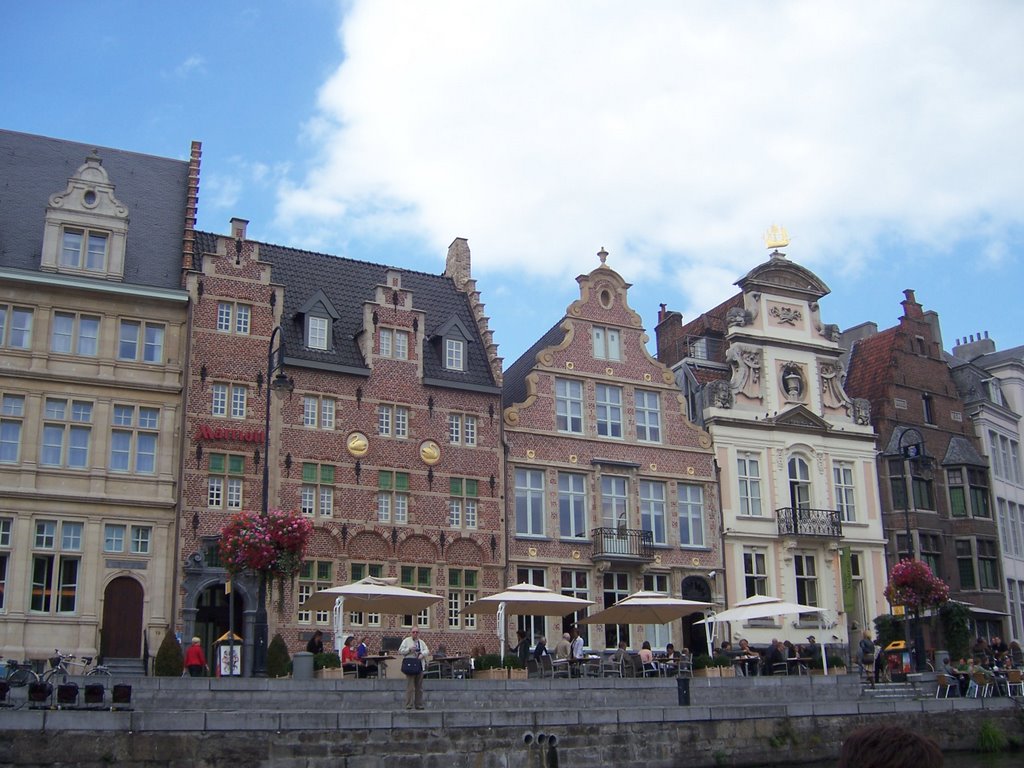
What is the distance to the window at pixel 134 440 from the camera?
101 ft

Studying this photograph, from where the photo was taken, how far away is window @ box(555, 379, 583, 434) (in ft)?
122

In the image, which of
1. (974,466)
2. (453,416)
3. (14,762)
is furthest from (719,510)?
(14,762)

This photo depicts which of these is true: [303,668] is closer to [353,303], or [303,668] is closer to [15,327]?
[15,327]

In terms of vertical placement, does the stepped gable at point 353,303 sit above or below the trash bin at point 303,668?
above

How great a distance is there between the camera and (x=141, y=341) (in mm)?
31922

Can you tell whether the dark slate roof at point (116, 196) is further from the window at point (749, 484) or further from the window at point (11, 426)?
the window at point (749, 484)

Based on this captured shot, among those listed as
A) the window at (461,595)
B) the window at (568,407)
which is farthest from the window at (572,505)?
the window at (461,595)

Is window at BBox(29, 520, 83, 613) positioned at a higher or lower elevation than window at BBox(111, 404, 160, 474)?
lower

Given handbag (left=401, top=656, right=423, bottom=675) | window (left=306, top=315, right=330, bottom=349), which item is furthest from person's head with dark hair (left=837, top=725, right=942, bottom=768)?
window (left=306, top=315, right=330, bottom=349)

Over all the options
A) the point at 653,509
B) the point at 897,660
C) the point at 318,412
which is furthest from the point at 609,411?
the point at 897,660

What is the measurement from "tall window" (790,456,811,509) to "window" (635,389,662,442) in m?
5.32

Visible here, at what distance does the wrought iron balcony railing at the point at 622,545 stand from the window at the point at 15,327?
1677cm

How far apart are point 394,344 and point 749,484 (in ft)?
42.6

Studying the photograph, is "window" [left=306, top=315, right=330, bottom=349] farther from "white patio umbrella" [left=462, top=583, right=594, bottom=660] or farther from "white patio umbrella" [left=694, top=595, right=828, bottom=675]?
"white patio umbrella" [left=694, top=595, right=828, bottom=675]
